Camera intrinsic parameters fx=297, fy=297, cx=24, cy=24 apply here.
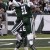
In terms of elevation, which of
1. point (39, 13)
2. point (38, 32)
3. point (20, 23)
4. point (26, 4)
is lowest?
point (38, 32)

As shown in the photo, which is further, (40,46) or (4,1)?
(4,1)

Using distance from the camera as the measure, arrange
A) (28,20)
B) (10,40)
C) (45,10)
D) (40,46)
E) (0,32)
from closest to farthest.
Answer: (28,20) → (40,46) → (10,40) → (0,32) → (45,10)

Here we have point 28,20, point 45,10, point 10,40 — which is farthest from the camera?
point 45,10

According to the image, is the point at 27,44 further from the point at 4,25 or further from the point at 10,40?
the point at 4,25

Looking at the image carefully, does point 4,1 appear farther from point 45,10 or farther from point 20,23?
point 20,23

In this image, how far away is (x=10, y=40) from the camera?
14.2 meters

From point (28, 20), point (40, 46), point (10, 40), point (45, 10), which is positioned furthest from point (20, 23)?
point (45, 10)

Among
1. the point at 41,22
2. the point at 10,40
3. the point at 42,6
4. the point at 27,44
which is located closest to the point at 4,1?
the point at 42,6

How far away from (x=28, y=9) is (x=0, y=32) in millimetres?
7377

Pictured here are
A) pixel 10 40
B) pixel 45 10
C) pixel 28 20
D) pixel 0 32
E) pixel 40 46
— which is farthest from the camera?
pixel 45 10

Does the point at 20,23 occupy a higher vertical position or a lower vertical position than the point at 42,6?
higher

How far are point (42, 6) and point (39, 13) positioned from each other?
8.72ft

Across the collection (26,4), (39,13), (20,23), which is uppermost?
(26,4)

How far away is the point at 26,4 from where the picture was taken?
9.02 meters
